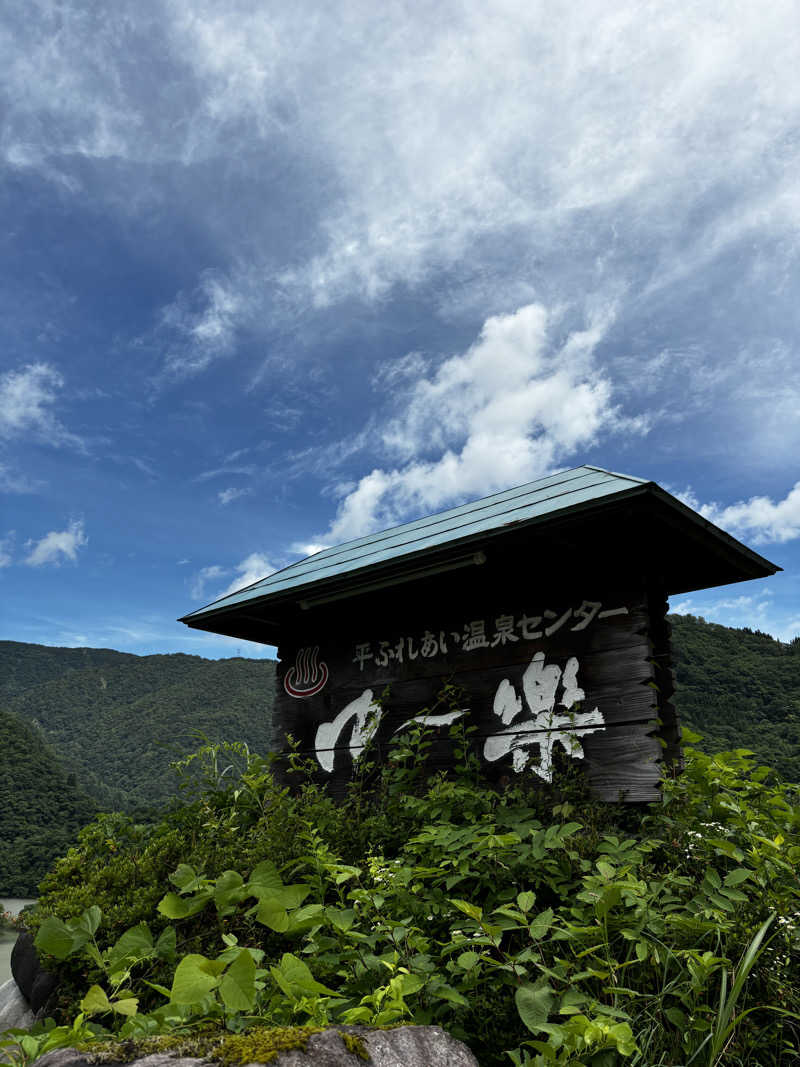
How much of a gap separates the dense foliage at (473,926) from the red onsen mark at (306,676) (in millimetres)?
1587

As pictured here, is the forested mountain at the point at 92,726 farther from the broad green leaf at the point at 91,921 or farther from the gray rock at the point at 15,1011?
the broad green leaf at the point at 91,921

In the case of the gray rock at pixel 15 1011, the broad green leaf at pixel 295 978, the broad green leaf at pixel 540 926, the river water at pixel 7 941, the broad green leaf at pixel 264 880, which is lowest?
the river water at pixel 7 941

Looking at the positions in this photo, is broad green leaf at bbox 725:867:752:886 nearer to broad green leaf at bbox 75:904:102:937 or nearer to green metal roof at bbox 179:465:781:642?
green metal roof at bbox 179:465:781:642

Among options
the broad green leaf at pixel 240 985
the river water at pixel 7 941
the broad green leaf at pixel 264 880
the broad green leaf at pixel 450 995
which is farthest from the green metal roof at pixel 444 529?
the river water at pixel 7 941

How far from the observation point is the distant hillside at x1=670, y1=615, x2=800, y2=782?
26.2 m

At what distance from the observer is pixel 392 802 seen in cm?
514

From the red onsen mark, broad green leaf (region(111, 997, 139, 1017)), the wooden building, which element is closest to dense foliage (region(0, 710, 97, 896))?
the red onsen mark

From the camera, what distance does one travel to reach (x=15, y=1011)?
4422 mm

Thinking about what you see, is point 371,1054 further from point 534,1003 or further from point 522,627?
point 522,627

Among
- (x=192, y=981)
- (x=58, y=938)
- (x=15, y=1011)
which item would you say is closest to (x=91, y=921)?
(x=58, y=938)

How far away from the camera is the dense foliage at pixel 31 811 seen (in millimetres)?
30500

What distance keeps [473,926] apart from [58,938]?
184 cm

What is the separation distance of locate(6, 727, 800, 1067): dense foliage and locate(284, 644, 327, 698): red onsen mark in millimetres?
1587

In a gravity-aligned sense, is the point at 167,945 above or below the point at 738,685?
below
